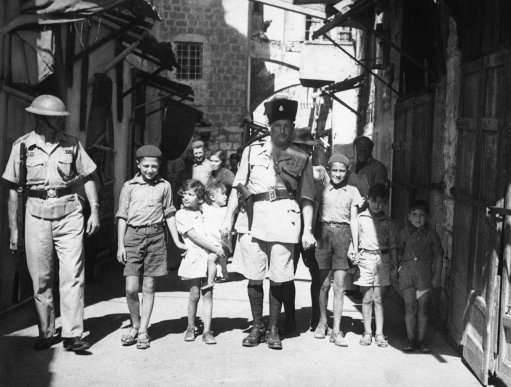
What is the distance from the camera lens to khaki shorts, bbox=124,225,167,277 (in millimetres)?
5984

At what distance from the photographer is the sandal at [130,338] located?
233 inches

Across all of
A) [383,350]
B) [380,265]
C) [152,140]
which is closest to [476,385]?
[383,350]

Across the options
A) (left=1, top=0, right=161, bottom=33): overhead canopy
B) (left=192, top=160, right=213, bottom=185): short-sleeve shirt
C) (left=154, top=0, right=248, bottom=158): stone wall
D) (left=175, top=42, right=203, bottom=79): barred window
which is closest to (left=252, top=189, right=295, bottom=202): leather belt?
(left=1, top=0, right=161, bottom=33): overhead canopy

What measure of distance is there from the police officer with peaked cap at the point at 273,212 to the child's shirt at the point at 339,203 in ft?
1.02

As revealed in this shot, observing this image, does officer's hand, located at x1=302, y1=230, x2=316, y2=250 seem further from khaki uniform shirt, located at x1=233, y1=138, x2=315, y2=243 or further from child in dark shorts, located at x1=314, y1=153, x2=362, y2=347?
child in dark shorts, located at x1=314, y1=153, x2=362, y2=347

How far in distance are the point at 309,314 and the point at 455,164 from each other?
7.16ft

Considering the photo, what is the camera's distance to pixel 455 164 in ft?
21.7

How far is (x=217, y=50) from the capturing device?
24.1 m

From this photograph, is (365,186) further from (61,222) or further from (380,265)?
(61,222)

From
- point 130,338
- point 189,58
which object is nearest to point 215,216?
point 130,338

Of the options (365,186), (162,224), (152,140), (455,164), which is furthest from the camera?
(152,140)

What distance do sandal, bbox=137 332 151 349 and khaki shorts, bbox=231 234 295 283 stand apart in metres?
0.94

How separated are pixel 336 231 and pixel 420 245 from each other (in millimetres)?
762

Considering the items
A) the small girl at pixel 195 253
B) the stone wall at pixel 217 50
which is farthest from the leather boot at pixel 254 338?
the stone wall at pixel 217 50
